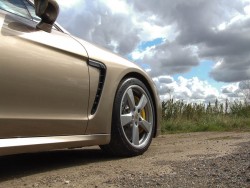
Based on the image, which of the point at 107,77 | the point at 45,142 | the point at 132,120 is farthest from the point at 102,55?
the point at 45,142

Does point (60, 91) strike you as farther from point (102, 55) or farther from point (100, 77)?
point (102, 55)

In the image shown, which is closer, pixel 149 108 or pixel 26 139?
pixel 26 139

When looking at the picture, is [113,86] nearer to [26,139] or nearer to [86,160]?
[86,160]

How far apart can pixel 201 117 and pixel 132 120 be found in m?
7.15

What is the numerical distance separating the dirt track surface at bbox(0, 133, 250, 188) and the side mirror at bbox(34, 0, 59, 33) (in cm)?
116

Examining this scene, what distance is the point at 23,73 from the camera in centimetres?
313

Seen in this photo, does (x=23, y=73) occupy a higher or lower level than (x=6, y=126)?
higher

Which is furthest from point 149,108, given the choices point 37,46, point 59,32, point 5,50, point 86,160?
point 5,50

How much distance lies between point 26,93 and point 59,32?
2.81ft

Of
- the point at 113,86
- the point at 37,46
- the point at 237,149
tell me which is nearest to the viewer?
the point at 37,46

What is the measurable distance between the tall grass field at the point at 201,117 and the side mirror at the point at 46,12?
18.5 feet

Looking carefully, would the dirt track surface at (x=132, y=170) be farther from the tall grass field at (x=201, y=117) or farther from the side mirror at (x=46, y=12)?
the tall grass field at (x=201, y=117)

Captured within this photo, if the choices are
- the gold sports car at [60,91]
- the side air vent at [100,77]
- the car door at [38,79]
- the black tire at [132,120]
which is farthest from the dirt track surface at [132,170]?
the side air vent at [100,77]

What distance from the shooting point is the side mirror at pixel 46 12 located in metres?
3.41
